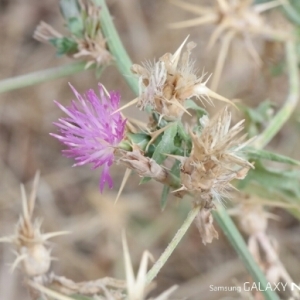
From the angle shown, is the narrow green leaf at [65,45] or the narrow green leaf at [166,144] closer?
the narrow green leaf at [166,144]

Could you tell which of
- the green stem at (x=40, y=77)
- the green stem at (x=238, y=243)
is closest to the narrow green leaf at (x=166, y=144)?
the green stem at (x=238, y=243)

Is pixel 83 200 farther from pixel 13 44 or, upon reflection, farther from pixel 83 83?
pixel 13 44

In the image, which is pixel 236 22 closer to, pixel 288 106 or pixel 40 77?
pixel 288 106

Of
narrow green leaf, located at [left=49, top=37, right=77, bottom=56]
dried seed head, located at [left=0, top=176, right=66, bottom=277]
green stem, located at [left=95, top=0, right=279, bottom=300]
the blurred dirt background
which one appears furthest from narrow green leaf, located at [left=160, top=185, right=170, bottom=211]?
the blurred dirt background

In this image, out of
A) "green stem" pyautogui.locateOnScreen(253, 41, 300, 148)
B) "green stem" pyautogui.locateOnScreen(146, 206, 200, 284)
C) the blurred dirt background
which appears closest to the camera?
"green stem" pyautogui.locateOnScreen(146, 206, 200, 284)

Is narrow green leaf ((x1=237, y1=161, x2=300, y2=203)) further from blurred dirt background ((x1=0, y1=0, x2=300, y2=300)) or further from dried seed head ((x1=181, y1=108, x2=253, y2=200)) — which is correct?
blurred dirt background ((x1=0, y1=0, x2=300, y2=300))

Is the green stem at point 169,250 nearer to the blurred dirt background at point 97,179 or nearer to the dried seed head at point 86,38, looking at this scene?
the dried seed head at point 86,38
